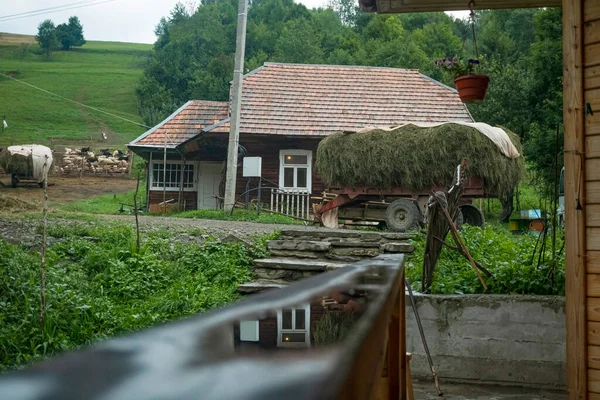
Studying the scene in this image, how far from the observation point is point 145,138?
75.1ft

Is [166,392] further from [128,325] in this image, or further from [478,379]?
[128,325]

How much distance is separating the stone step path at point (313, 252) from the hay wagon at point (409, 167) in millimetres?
3177

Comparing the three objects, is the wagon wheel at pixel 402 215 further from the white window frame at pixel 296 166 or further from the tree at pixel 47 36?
the tree at pixel 47 36

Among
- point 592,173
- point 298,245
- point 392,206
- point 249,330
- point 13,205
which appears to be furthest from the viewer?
point 13,205

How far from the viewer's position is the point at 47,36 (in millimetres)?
72812

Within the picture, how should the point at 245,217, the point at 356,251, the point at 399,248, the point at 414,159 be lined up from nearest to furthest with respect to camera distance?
the point at 399,248
the point at 356,251
the point at 414,159
the point at 245,217

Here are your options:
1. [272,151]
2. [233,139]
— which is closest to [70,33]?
[272,151]

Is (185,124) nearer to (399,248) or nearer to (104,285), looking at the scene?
(399,248)

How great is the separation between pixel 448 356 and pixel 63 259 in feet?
18.6

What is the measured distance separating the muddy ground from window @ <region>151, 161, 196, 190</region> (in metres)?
4.36

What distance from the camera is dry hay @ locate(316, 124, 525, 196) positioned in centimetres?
1428

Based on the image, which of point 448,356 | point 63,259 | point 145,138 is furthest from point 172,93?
point 448,356

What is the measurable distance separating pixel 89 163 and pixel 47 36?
1657 inches

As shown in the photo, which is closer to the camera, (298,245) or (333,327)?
(333,327)
